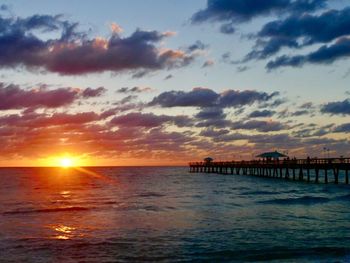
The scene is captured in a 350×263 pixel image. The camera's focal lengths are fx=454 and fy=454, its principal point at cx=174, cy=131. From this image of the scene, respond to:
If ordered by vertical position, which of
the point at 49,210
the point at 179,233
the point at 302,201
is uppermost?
the point at 302,201

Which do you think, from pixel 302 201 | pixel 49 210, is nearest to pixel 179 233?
pixel 49 210

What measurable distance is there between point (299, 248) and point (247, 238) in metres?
3.16

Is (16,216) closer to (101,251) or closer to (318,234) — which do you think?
(101,251)

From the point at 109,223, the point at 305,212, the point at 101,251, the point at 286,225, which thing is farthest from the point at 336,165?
the point at 101,251

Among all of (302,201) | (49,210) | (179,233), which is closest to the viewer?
(179,233)

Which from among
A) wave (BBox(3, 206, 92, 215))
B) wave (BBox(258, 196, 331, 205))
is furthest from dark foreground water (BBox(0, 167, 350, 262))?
wave (BBox(258, 196, 331, 205))

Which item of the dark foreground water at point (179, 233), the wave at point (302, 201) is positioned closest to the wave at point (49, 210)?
the dark foreground water at point (179, 233)

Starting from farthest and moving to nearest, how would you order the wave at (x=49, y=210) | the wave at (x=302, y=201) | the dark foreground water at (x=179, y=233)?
1. the wave at (x=302, y=201)
2. the wave at (x=49, y=210)
3. the dark foreground water at (x=179, y=233)

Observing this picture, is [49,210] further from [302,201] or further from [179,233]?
[302,201]

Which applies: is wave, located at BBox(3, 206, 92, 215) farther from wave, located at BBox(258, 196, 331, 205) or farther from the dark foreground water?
wave, located at BBox(258, 196, 331, 205)

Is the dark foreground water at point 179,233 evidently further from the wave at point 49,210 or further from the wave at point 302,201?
the wave at point 302,201

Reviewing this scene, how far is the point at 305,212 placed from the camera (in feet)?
104

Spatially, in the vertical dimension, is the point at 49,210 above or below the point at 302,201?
below

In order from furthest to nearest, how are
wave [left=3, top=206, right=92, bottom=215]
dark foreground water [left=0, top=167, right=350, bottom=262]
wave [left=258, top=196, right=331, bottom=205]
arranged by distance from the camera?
wave [left=258, top=196, right=331, bottom=205]
wave [left=3, top=206, right=92, bottom=215]
dark foreground water [left=0, top=167, right=350, bottom=262]
